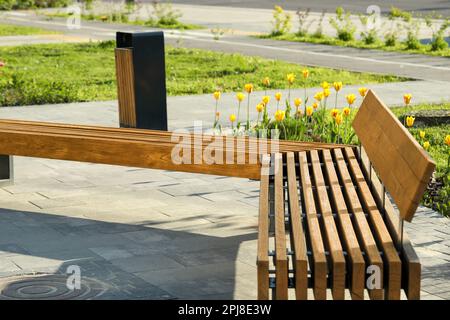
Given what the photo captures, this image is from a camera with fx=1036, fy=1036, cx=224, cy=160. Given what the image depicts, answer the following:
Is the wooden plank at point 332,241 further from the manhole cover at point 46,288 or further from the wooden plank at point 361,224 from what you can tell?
the manhole cover at point 46,288

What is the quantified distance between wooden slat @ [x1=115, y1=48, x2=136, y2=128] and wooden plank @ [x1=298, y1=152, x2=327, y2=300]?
3.79 meters

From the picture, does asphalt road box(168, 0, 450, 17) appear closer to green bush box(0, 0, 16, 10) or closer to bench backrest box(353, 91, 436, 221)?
green bush box(0, 0, 16, 10)

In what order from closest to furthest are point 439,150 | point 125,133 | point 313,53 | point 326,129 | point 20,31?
point 125,133, point 326,129, point 439,150, point 313,53, point 20,31

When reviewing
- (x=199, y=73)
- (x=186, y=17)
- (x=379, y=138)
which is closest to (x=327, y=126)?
(x=379, y=138)

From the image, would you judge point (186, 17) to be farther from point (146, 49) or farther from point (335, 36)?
point (146, 49)

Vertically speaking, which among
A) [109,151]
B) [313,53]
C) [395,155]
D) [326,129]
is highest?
[395,155]

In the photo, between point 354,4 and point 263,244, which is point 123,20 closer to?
point 354,4

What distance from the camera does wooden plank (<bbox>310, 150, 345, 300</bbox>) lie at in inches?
181

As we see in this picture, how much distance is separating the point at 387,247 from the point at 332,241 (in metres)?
0.27

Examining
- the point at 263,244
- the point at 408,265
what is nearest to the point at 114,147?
the point at 263,244

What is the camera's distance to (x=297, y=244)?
4914 millimetres

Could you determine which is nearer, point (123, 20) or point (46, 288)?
point (46, 288)

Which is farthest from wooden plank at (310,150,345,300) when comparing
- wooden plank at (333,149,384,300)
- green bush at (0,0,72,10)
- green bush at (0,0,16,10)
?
green bush at (0,0,72,10)
